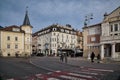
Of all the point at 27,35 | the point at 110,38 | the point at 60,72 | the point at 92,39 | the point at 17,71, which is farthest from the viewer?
the point at 27,35

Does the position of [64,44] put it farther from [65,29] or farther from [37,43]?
[37,43]

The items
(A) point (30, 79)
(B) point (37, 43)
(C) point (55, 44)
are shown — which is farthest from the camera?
(B) point (37, 43)

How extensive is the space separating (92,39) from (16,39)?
31.0 m

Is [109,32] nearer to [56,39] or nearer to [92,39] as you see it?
[92,39]

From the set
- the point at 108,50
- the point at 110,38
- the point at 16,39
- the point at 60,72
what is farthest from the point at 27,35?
the point at 60,72

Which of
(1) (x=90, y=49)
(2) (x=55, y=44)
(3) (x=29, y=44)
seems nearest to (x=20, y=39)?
(3) (x=29, y=44)

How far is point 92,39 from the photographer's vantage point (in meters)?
47.4

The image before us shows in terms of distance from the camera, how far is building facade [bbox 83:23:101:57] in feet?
150

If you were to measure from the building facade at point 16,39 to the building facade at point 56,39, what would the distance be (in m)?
17.3

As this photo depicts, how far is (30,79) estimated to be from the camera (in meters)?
11.9

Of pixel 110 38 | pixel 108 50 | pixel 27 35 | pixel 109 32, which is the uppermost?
pixel 27 35

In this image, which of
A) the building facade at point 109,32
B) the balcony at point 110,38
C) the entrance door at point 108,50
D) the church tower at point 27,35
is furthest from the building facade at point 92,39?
the church tower at point 27,35

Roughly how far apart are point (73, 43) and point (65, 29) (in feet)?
29.3

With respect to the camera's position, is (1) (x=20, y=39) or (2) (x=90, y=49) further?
(1) (x=20, y=39)
